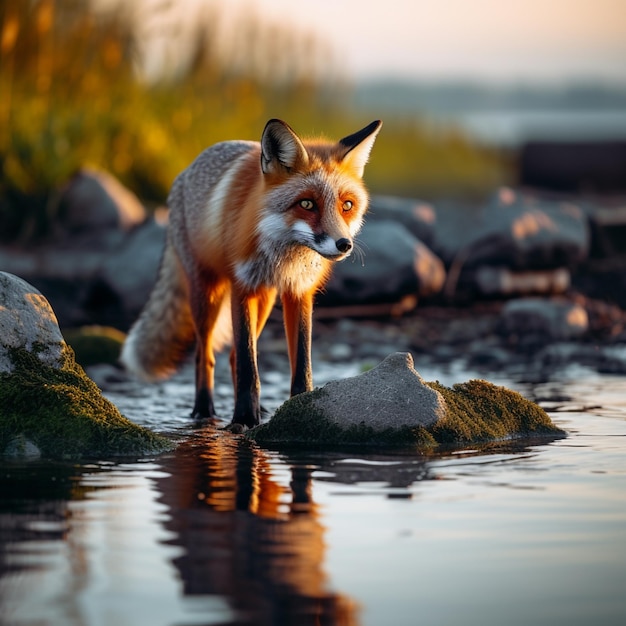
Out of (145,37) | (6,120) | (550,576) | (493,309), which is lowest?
(550,576)

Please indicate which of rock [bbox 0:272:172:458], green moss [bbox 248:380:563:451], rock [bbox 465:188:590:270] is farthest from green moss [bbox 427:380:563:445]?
rock [bbox 465:188:590:270]

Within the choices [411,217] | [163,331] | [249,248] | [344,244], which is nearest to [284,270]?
[249,248]

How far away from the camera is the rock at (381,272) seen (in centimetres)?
1197

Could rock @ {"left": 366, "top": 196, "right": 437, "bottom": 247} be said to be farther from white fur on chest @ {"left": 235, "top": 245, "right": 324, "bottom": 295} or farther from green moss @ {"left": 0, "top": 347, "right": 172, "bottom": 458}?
green moss @ {"left": 0, "top": 347, "right": 172, "bottom": 458}

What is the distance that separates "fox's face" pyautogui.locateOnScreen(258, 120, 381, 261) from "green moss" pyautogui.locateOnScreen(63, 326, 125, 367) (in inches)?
133

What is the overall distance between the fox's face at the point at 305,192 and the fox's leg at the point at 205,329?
1076 millimetres

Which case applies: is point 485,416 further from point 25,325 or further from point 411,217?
point 411,217

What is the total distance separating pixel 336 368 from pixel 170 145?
6790mm

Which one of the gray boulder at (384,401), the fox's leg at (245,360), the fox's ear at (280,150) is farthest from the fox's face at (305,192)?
the gray boulder at (384,401)

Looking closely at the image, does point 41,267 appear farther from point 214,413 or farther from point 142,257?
point 214,413

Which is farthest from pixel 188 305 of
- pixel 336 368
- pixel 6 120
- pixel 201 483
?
pixel 6 120

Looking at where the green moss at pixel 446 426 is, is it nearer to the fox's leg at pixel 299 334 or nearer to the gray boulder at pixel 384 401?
the gray boulder at pixel 384 401

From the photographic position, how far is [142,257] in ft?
39.1

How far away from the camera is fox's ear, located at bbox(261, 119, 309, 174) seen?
261 inches
